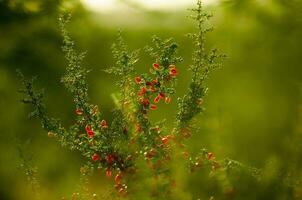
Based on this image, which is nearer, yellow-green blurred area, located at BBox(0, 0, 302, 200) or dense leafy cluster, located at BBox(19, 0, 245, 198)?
dense leafy cluster, located at BBox(19, 0, 245, 198)

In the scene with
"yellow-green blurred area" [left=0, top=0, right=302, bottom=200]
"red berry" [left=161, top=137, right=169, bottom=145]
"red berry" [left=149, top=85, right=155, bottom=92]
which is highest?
"yellow-green blurred area" [left=0, top=0, right=302, bottom=200]

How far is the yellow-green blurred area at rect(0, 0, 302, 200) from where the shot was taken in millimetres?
2750

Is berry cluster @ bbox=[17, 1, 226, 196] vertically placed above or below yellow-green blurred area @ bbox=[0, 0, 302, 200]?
below

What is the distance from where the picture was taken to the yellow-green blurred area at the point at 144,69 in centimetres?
275

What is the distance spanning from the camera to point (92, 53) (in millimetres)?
2924

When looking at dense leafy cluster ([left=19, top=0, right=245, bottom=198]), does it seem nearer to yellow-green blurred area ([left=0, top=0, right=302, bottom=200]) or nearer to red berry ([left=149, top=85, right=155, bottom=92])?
red berry ([left=149, top=85, right=155, bottom=92])

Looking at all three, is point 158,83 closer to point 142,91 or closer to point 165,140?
point 142,91

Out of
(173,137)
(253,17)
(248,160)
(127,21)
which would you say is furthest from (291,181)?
(127,21)

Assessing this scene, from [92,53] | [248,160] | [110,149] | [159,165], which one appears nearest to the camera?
[159,165]

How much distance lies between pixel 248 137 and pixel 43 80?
3.38ft

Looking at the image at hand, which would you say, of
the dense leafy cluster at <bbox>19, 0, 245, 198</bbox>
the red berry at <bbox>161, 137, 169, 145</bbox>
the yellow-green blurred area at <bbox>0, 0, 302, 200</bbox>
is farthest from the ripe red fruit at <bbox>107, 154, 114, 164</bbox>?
the yellow-green blurred area at <bbox>0, 0, 302, 200</bbox>

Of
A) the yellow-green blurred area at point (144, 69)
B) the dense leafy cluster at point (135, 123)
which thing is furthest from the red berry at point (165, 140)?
the yellow-green blurred area at point (144, 69)

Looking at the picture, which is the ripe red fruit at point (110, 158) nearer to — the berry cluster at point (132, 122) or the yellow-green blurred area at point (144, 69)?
the berry cluster at point (132, 122)

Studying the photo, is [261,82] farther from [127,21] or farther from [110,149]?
[110,149]
